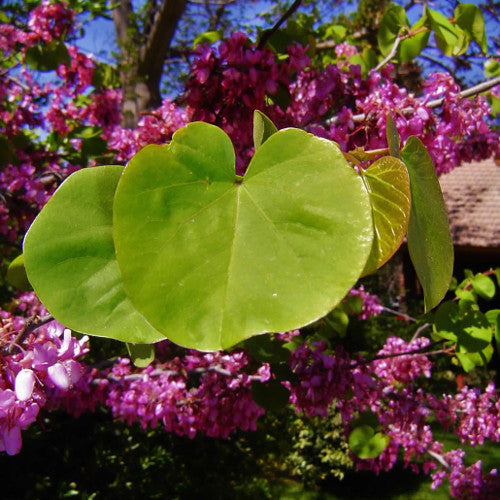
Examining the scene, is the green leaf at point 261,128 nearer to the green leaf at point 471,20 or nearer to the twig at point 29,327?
the twig at point 29,327

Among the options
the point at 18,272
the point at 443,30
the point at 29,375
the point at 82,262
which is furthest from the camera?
the point at 443,30

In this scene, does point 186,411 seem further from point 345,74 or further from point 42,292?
point 42,292

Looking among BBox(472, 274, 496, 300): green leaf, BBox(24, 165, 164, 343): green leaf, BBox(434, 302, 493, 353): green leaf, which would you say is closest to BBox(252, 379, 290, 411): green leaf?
BBox(434, 302, 493, 353): green leaf

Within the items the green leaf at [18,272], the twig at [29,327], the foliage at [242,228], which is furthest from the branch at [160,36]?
the twig at [29,327]

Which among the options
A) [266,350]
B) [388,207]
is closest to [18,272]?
[388,207]

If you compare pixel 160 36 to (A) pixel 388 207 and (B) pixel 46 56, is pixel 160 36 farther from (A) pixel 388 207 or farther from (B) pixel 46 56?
(A) pixel 388 207

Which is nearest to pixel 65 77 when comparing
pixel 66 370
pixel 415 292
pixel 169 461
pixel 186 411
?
pixel 186 411
